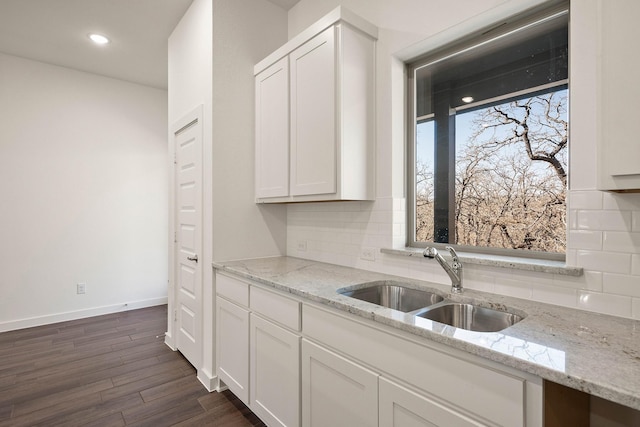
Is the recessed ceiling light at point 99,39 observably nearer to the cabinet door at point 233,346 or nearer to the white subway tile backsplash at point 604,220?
the cabinet door at point 233,346

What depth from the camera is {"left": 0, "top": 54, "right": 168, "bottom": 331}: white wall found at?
3729 mm

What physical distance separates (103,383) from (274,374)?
5.48 feet

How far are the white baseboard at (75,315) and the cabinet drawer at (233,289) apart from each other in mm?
2744

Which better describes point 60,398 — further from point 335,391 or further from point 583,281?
point 583,281

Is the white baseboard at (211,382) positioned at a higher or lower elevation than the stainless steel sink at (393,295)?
lower

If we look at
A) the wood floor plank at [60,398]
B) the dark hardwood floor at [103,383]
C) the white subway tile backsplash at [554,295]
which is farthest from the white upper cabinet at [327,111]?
the wood floor plank at [60,398]

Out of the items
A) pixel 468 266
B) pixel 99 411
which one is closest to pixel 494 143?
pixel 468 266

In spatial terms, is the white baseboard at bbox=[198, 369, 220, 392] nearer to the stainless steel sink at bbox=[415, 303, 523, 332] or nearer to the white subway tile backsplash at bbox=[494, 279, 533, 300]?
the stainless steel sink at bbox=[415, 303, 523, 332]

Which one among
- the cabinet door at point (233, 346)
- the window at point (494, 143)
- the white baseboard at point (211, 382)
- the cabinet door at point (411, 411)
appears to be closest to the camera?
the cabinet door at point (411, 411)

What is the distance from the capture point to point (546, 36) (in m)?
1.60

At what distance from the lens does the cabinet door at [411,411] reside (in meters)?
1.05

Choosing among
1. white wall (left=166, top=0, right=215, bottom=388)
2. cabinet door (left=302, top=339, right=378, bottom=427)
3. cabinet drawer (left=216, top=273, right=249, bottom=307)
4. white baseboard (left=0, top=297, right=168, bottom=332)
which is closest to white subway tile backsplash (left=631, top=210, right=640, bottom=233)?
cabinet door (left=302, top=339, right=378, bottom=427)

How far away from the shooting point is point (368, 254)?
219cm

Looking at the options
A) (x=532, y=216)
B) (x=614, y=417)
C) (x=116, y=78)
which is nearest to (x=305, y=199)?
(x=532, y=216)
